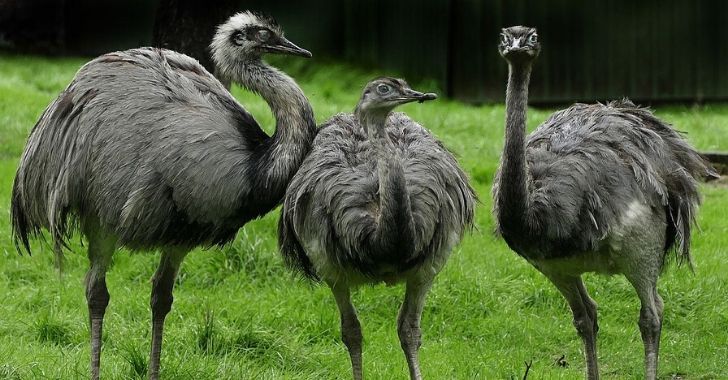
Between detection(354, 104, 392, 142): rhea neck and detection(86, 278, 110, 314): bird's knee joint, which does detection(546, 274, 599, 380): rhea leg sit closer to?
detection(354, 104, 392, 142): rhea neck

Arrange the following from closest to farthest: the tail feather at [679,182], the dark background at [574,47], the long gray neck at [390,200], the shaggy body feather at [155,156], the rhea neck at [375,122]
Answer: the long gray neck at [390,200] < the rhea neck at [375,122] < the shaggy body feather at [155,156] < the tail feather at [679,182] < the dark background at [574,47]

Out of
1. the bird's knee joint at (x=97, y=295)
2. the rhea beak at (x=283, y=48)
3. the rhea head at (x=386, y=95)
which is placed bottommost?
the bird's knee joint at (x=97, y=295)

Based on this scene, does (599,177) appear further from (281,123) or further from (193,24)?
(193,24)

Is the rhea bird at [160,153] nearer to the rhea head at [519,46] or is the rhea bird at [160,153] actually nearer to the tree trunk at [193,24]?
the rhea head at [519,46]

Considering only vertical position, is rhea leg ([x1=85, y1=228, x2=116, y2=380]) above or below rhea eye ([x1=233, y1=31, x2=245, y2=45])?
below

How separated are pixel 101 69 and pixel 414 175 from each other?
1.70 metres

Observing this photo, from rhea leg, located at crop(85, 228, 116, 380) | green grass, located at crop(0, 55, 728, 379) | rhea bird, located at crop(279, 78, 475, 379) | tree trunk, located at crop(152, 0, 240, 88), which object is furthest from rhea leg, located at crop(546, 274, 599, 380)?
tree trunk, located at crop(152, 0, 240, 88)

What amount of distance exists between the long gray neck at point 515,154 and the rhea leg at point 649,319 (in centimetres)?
84

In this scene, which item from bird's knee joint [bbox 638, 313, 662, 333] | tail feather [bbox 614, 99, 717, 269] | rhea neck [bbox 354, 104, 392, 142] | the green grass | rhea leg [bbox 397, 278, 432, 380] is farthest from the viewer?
the green grass

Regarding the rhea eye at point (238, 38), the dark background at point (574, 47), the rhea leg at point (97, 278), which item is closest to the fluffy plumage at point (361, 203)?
the rhea eye at point (238, 38)

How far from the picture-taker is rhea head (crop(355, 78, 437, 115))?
5238 millimetres

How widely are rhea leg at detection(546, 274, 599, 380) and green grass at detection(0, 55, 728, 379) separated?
22 cm

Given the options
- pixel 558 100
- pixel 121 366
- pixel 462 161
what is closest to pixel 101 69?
pixel 121 366

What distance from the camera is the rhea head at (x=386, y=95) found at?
5.24 metres
